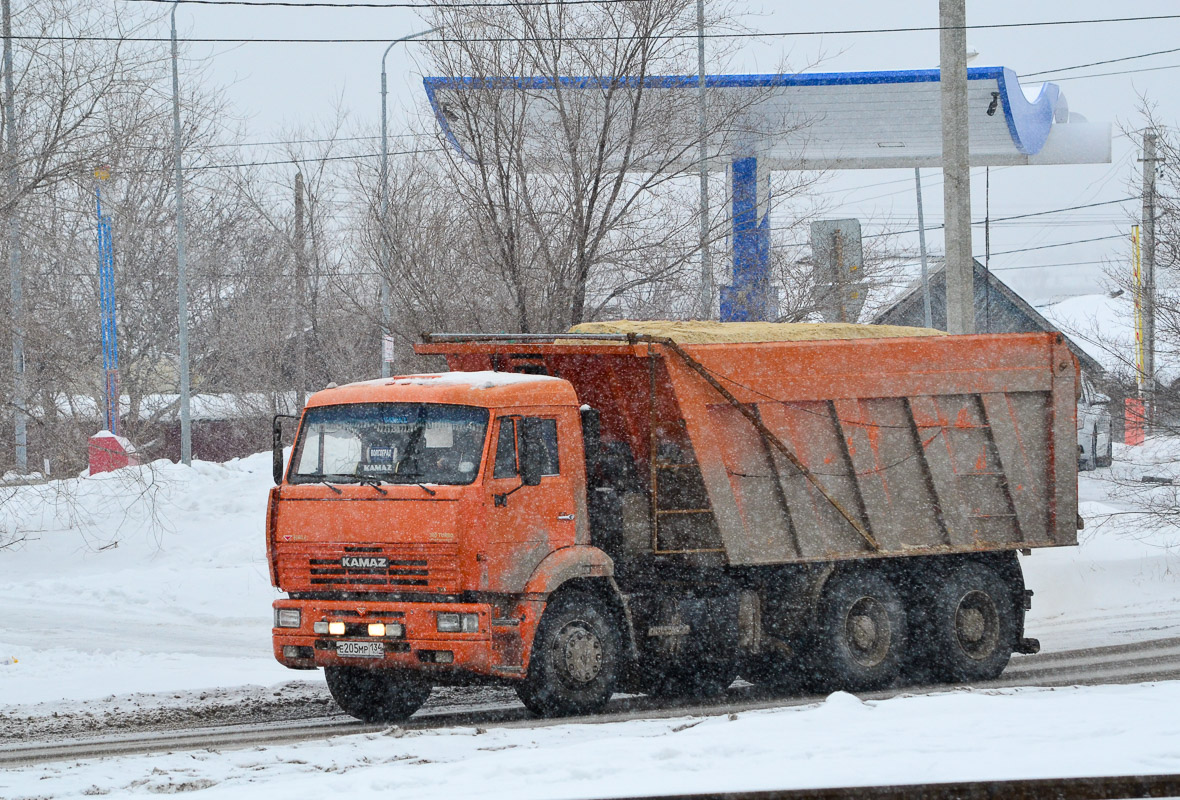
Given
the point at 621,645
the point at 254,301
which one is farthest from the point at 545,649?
the point at 254,301

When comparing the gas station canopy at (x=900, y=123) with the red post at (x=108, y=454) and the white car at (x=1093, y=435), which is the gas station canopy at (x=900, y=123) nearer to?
the red post at (x=108, y=454)

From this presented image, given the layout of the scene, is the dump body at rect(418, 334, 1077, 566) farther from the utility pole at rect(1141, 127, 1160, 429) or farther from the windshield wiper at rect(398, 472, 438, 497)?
the utility pole at rect(1141, 127, 1160, 429)

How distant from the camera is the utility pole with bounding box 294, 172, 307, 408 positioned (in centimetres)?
3838

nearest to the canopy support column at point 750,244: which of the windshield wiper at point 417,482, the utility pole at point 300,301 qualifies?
the windshield wiper at point 417,482

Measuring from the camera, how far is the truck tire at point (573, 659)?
10.7m

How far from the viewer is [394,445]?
10773mm

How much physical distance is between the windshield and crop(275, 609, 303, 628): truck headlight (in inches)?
38.2

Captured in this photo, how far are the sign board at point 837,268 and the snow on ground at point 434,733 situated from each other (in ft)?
16.5

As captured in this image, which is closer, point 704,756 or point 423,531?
point 704,756

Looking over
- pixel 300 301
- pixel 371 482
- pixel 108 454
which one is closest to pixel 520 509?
pixel 371 482

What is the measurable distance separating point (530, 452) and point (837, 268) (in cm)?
1267

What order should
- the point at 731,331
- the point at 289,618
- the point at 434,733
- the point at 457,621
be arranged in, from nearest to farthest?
the point at 434,733
the point at 457,621
the point at 289,618
the point at 731,331

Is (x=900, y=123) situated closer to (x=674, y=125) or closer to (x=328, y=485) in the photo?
(x=674, y=125)

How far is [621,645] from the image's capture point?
453 inches
